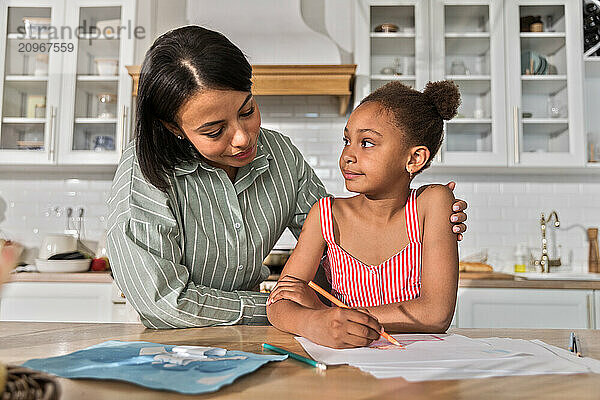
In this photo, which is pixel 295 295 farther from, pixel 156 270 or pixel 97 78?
pixel 97 78

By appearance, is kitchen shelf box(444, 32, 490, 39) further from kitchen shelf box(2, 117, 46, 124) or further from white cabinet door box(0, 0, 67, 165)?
kitchen shelf box(2, 117, 46, 124)

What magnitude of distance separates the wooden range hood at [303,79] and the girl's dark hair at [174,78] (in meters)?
1.76

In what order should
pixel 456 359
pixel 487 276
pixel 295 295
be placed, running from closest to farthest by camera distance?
pixel 456 359, pixel 295 295, pixel 487 276

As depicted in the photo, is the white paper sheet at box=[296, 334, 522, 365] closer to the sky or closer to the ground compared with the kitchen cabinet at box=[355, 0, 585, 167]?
closer to the ground

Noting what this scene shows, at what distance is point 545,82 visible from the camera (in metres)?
3.22

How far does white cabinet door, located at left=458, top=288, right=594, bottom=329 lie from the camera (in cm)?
274

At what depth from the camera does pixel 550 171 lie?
3.32 metres

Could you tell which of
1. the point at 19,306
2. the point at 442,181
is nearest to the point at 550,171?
the point at 442,181

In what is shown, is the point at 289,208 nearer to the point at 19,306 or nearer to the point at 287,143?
the point at 287,143

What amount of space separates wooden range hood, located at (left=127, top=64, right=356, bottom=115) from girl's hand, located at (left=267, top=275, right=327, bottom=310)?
79.0 inches

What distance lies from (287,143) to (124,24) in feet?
6.98

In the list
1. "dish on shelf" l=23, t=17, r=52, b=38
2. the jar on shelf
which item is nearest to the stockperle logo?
"dish on shelf" l=23, t=17, r=52, b=38

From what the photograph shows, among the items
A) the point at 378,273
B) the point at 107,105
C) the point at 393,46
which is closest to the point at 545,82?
the point at 393,46

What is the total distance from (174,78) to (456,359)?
33.2 inches
